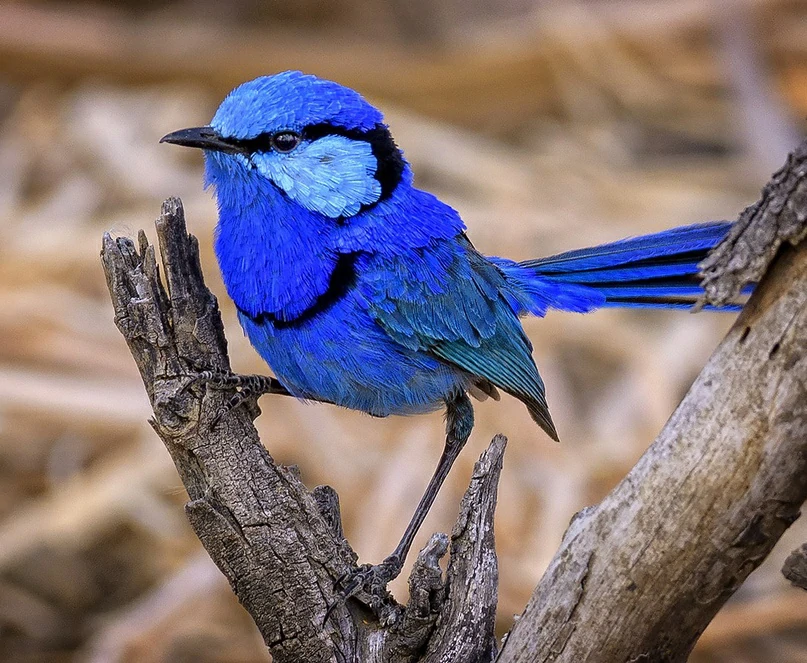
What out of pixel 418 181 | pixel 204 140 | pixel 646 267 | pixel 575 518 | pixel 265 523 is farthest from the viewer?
pixel 418 181

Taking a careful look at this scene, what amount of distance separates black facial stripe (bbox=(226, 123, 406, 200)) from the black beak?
2.1 inches

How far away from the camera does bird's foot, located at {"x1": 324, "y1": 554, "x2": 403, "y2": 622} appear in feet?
8.14

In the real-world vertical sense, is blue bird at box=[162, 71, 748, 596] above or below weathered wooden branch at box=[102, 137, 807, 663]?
above

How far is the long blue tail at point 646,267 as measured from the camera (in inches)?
107

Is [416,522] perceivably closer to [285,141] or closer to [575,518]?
[575,518]

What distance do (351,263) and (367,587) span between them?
31.6 inches

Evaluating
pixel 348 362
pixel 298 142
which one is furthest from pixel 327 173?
pixel 348 362

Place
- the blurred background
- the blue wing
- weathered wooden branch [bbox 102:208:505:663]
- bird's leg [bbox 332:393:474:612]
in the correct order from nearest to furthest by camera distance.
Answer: weathered wooden branch [bbox 102:208:505:663] < bird's leg [bbox 332:393:474:612] < the blue wing < the blurred background

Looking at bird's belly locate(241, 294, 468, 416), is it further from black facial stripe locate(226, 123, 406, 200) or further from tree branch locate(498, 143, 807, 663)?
tree branch locate(498, 143, 807, 663)

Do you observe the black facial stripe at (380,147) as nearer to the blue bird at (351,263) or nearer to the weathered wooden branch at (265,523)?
the blue bird at (351,263)

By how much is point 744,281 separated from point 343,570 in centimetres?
111

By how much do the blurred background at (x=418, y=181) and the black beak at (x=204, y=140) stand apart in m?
0.29

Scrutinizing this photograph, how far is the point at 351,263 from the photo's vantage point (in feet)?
9.18

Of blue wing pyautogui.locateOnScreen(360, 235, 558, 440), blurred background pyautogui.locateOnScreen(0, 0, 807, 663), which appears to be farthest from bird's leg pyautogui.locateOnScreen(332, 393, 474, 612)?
blurred background pyautogui.locateOnScreen(0, 0, 807, 663)
